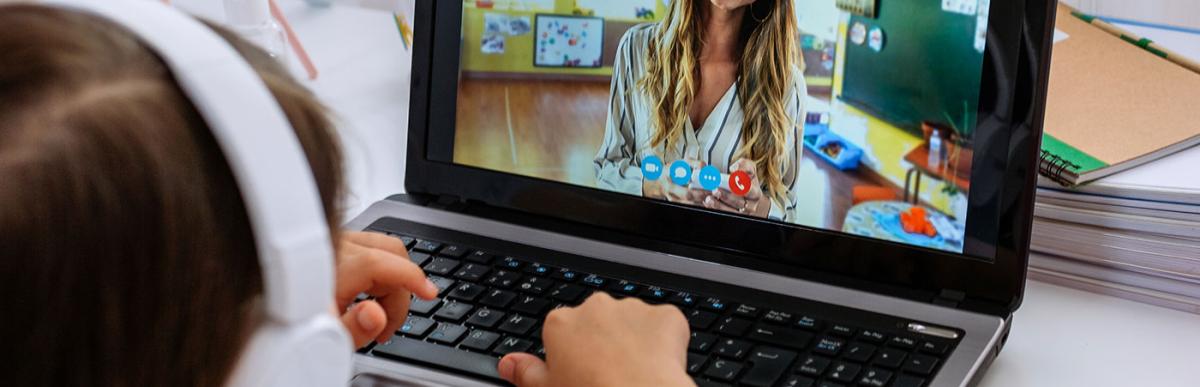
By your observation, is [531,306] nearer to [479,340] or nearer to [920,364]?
[479,340]

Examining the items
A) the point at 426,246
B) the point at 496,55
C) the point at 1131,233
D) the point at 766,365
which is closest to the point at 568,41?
the point at 496,55

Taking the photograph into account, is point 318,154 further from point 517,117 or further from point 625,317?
point 517,117

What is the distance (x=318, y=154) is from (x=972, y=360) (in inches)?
14.5

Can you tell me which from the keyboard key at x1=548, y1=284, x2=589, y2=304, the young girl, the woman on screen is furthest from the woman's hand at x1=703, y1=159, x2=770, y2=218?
the young girl

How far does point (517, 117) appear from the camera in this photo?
0.78 meters

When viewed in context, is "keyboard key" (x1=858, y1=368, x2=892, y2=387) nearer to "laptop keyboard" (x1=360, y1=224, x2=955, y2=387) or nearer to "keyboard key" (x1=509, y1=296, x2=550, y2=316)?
"laptop keyboard" (x1=360, y1=224, x2=955, y2=387)

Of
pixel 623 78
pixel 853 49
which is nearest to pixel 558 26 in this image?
pixel 623 78

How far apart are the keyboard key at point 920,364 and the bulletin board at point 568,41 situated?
0.89ft

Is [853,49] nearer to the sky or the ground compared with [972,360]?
nearer to the sky

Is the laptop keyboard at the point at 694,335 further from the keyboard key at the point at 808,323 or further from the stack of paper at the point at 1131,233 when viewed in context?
the stack of paper at the point at 1131,233

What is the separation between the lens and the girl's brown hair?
0.33 m

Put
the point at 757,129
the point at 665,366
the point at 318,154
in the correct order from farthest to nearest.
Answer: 1. the point at 757,129
2. the point at 665,366
3. the point at 318,154

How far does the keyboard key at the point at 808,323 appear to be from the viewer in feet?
2.13

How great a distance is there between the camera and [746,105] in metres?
0.70
